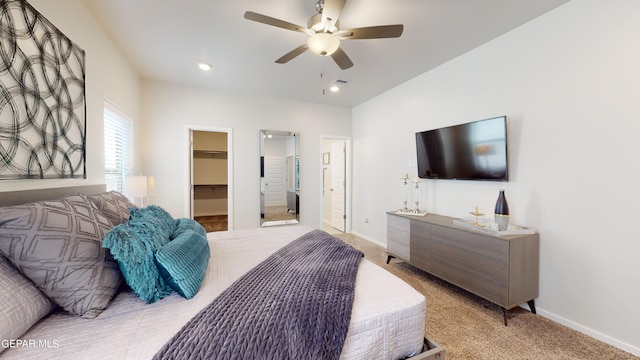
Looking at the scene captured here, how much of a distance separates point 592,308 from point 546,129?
4.93 feet

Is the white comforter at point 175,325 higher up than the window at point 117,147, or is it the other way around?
the window at point 117,147

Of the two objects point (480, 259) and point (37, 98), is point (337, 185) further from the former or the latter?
point (37, 98)

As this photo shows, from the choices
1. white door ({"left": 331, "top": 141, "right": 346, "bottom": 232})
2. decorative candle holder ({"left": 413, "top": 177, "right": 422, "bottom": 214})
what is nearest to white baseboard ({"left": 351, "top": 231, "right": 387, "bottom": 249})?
white door ({"left": 331, "top": 141, "right": 346, "bottom": 232})

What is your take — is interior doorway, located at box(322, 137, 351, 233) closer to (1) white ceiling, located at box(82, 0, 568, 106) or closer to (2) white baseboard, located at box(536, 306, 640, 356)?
(1) white ceiling, located at box(82, 0, 568, 106)

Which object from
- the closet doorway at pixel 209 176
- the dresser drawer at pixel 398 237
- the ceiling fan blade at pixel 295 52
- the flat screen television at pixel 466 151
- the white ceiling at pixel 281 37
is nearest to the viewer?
the white ceiling at pixel 281 37

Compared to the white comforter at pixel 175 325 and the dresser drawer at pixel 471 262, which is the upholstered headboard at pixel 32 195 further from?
the dresser drawer at pixel 471 262

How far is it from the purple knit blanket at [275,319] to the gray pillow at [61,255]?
487mm

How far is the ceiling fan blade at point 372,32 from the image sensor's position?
5.69 feet

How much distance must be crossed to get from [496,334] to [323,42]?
2.73 meters

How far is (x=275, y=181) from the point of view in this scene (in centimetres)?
452

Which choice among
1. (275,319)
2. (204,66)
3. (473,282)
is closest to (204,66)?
(204,66)

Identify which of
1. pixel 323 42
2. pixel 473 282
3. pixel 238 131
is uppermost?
pixel 323 42

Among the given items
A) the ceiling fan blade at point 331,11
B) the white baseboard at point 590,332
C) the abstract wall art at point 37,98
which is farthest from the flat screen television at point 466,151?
the abstract wall art at point 37,98

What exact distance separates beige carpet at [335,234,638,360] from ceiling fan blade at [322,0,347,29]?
2549mm
